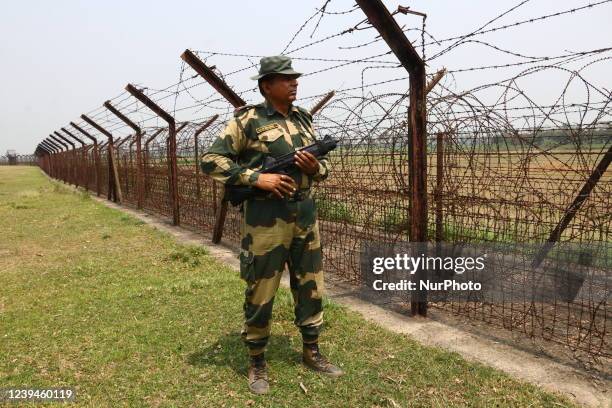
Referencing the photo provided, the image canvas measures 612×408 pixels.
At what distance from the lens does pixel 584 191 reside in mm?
3354

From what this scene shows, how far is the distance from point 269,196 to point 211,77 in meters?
3.74

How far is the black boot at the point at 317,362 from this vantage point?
9.52 ft

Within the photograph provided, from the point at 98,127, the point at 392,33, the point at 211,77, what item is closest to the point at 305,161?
the point at 392,33

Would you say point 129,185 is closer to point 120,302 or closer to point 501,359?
point 120,302

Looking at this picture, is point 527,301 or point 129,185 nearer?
point 527,301

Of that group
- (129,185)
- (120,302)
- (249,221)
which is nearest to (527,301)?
(249,221)

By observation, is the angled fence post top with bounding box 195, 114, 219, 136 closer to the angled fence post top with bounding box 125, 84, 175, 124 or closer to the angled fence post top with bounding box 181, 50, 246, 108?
the angled fence post top with bounding box 125, 84, 175, 124

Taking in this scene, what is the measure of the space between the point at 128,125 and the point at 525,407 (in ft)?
34.3

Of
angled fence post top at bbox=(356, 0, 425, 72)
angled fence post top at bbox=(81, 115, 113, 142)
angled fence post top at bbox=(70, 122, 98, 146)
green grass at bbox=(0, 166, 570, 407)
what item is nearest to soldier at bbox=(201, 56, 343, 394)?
green grass at bbox=(0, 166, 570, 407)

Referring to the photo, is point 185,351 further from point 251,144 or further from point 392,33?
point 392,33

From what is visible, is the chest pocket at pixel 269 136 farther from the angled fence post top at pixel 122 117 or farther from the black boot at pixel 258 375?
the angled fence post top at pixel 122 117

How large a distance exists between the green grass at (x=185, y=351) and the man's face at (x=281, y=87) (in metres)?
1.67

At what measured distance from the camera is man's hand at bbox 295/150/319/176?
8.46 feet

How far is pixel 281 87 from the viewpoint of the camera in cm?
267
